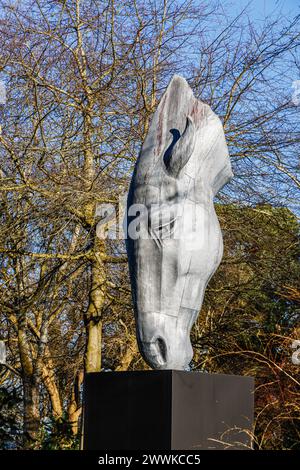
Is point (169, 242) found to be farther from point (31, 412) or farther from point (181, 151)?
point (31, 412)

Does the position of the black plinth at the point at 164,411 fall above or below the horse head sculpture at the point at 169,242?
below

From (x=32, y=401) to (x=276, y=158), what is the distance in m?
4.06

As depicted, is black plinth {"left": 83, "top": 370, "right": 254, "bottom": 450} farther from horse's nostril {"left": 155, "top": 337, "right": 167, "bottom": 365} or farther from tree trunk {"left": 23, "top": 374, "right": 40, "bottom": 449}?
tree trunk {"left": 23, "top": 374, "right": 40, "bottom": 449}

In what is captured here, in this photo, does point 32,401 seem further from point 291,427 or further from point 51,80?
point 51,80

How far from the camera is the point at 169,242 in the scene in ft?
16.8

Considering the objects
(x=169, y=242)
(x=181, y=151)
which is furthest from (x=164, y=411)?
(x=181, y=151)

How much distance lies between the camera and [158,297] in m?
5.12

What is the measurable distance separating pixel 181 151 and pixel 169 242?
53 centimetres

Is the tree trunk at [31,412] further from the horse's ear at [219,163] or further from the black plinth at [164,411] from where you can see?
the horse's ear at [219,163]

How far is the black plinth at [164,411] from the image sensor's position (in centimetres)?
479

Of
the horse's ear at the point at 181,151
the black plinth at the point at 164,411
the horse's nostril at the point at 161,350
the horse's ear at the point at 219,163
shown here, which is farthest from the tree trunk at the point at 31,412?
the horse's ear at the point at 181,151

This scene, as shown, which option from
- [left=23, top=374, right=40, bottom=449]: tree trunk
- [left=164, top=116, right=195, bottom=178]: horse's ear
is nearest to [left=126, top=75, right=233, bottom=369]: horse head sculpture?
[left=164, top=116, right=195, bottom=178]: horse's ear

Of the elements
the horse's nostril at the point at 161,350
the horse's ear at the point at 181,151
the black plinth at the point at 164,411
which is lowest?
the black plinth at the point at 164,411
